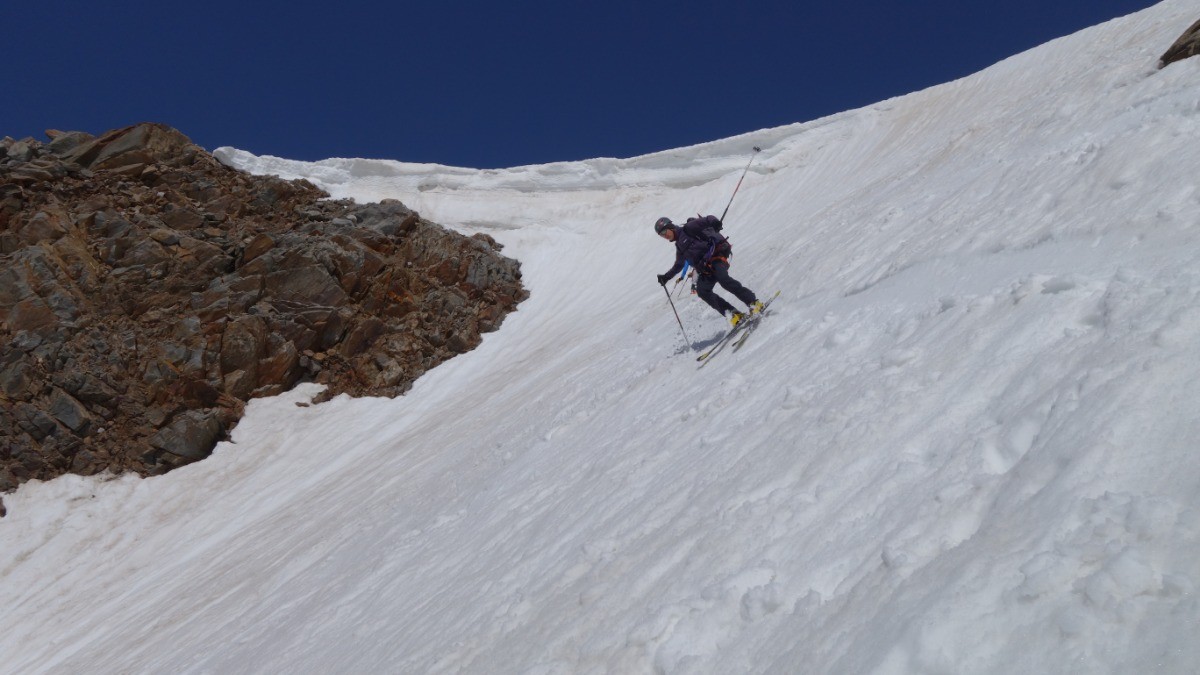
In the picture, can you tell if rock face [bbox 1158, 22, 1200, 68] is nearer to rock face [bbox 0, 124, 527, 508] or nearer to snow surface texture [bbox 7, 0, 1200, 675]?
snow surface texture [bbox 7, 0, 1200, 675]

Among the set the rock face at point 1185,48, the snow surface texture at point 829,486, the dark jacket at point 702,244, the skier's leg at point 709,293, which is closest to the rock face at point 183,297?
the snow surface texture at point 829,486

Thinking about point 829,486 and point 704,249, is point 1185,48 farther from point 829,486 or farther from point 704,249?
point 829,486

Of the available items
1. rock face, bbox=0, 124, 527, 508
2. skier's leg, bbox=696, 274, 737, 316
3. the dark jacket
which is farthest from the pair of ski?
rock face, bbox=0, 124, 527, 508

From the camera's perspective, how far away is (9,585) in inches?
692

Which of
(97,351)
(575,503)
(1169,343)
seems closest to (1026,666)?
(1169,343)

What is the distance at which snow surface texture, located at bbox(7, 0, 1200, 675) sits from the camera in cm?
305

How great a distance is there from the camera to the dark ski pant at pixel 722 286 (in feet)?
32.0

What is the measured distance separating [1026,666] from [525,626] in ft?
10.8

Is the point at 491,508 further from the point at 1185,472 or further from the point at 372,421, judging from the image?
the point at 372,421

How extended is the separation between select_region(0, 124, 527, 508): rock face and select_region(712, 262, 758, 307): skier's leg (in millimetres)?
15792

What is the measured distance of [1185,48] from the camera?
11.9 m

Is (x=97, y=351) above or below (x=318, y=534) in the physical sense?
above

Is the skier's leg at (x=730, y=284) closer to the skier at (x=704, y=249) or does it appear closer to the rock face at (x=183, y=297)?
the skier at (x=704, y=249)

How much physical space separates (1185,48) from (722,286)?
8382 mm
